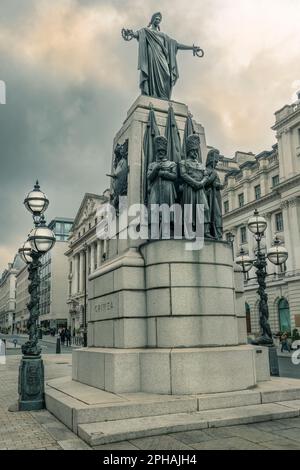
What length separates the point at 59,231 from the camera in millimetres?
117875

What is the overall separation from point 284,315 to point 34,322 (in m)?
45.2

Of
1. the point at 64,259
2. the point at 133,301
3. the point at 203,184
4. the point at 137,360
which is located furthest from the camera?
the point at 64,259

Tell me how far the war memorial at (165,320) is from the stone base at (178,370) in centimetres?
2

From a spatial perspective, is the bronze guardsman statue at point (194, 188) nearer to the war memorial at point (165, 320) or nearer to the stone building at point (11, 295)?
the war memorial at point (165, 320)

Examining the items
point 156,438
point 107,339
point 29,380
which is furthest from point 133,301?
point 156,438

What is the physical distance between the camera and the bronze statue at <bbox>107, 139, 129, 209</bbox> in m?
11.6

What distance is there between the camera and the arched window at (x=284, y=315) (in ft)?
166

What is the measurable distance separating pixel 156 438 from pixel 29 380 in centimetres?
440

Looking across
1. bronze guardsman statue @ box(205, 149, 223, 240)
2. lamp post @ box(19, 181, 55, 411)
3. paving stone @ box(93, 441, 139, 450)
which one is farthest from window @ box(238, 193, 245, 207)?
paving stone @ box(93, 441, 139, 450)

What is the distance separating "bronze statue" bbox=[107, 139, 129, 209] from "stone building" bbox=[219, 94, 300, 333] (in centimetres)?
3789

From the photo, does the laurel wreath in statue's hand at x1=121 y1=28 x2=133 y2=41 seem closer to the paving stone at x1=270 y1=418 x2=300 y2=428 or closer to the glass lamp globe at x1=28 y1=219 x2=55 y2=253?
the glass lamp globe at x1=28 y1=219 x2=55 y2=253

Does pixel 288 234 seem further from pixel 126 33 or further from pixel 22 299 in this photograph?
pixel 22 299

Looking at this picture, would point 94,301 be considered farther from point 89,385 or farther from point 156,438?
point 156,438

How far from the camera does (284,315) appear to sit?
169ft
